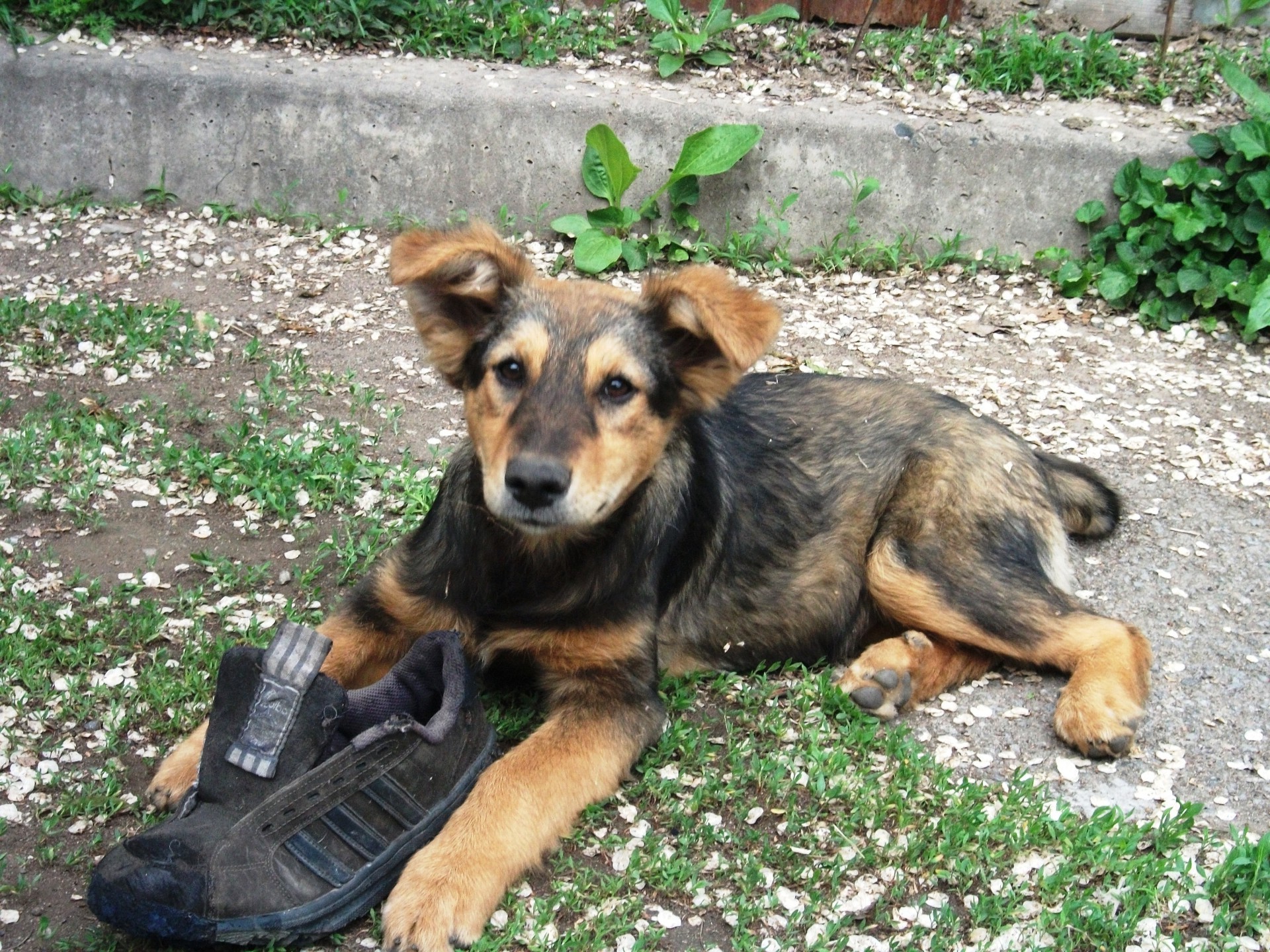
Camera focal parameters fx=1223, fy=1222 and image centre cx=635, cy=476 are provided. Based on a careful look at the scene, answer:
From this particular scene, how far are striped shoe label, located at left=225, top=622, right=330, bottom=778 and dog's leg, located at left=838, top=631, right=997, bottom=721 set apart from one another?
74.1 inches

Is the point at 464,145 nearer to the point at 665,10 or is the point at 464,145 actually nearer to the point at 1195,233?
the point at 665,10

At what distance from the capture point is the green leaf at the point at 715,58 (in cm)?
777

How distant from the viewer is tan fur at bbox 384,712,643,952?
309 centimetres

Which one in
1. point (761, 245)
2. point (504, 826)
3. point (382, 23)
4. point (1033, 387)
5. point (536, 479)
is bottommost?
point (504, 826)

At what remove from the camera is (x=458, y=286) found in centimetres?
382

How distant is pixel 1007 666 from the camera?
15.0 ft

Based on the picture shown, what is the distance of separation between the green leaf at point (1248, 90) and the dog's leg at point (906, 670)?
4.38m

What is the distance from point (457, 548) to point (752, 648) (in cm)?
122

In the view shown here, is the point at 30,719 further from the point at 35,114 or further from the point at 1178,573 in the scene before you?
the point at 35,114

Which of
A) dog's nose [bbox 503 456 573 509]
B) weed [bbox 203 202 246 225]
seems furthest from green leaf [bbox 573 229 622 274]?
dog's nose [bbox 503 456 573 509]

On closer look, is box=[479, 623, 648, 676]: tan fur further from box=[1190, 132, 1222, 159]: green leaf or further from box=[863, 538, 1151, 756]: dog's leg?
box=[1190, 132, 1222, 159]: green leaf

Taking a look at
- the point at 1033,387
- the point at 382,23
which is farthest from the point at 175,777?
the point at 382,23

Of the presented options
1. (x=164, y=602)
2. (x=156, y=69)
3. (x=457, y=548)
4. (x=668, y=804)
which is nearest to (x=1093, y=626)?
(x=668, y=804)

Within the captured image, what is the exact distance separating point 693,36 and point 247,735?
230 inches
